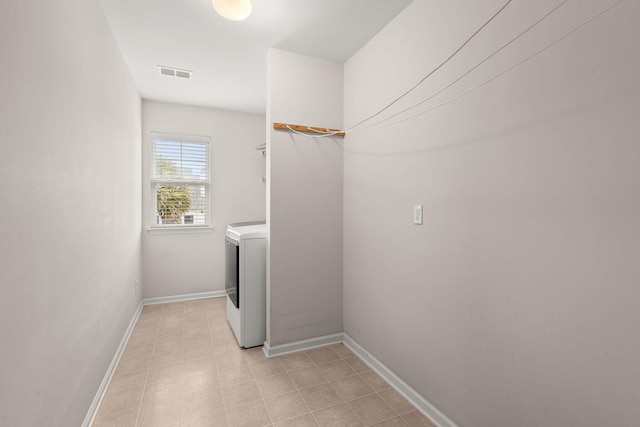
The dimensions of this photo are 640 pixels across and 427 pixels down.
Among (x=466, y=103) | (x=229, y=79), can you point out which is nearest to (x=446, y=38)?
(x=466, y=103)

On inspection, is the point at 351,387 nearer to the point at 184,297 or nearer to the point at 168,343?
the point at 168,343

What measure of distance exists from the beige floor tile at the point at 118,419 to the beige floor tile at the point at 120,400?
36mm

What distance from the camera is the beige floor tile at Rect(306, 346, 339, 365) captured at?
249cm

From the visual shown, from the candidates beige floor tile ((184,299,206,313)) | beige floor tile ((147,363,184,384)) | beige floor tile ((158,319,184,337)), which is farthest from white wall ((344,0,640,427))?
beige floor tile ((184,299,206,313))

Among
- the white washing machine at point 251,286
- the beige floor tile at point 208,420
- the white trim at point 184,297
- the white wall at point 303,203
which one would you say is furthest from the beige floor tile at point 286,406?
the white trim at point 184,297

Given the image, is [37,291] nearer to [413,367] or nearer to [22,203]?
[22,203]

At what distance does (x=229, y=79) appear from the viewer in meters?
3.16

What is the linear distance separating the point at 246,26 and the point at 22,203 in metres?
1.86

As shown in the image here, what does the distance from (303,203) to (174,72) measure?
189 cm

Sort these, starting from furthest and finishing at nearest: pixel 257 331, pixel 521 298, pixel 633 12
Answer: pixel 257 331 → pixel 521 298 → pixel 633 12

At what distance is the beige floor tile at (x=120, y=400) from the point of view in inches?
74.5

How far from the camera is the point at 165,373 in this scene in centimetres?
230

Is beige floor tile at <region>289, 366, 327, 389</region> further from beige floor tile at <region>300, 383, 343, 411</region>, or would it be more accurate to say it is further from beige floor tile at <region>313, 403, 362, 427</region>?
beige floor tile at <region>313, 403, 362, 427</region>

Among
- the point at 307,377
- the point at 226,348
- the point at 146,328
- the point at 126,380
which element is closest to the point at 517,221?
the point at 307,377
